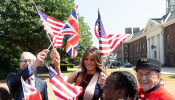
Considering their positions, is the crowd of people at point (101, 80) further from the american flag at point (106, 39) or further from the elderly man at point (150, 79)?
the american flag at point (106, 39)

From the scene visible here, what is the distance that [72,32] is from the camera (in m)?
3.65

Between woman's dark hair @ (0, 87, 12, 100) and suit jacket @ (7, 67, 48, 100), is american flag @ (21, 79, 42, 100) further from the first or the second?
woman's dark hair @ (0, 87, 12, 100)

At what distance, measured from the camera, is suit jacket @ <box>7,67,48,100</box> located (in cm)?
242

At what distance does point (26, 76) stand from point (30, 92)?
37cm

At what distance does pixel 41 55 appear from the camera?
2.48 m

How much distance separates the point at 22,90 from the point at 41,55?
0.65 metres

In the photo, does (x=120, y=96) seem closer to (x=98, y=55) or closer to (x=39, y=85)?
(x=98, y=55)

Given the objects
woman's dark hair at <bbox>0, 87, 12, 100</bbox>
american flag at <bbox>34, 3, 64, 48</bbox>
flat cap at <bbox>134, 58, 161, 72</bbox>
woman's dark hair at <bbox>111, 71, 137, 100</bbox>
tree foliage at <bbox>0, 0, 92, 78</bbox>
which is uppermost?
tree foliage at <bbox>0, 0, 92, 78</bbox>

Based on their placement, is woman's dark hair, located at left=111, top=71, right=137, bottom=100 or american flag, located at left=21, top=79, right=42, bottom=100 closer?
woman's dark hair, located at left=111, top=71, right=137, bottom=100

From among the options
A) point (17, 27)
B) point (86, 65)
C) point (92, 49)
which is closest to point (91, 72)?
point (86, 65)

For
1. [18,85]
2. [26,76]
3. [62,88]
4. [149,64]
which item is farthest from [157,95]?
[18,85]

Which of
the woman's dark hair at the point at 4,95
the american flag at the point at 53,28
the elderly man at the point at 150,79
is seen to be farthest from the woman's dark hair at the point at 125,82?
the american flag at the point at 53,28

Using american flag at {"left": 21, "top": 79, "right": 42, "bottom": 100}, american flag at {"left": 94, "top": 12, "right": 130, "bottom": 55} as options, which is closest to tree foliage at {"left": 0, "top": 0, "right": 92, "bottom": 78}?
american flag at {"left": 94, "top": 12, "right": 130, "bottom": 55}

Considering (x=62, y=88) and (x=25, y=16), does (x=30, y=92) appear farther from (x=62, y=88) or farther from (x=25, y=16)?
(x=25, y=16)
